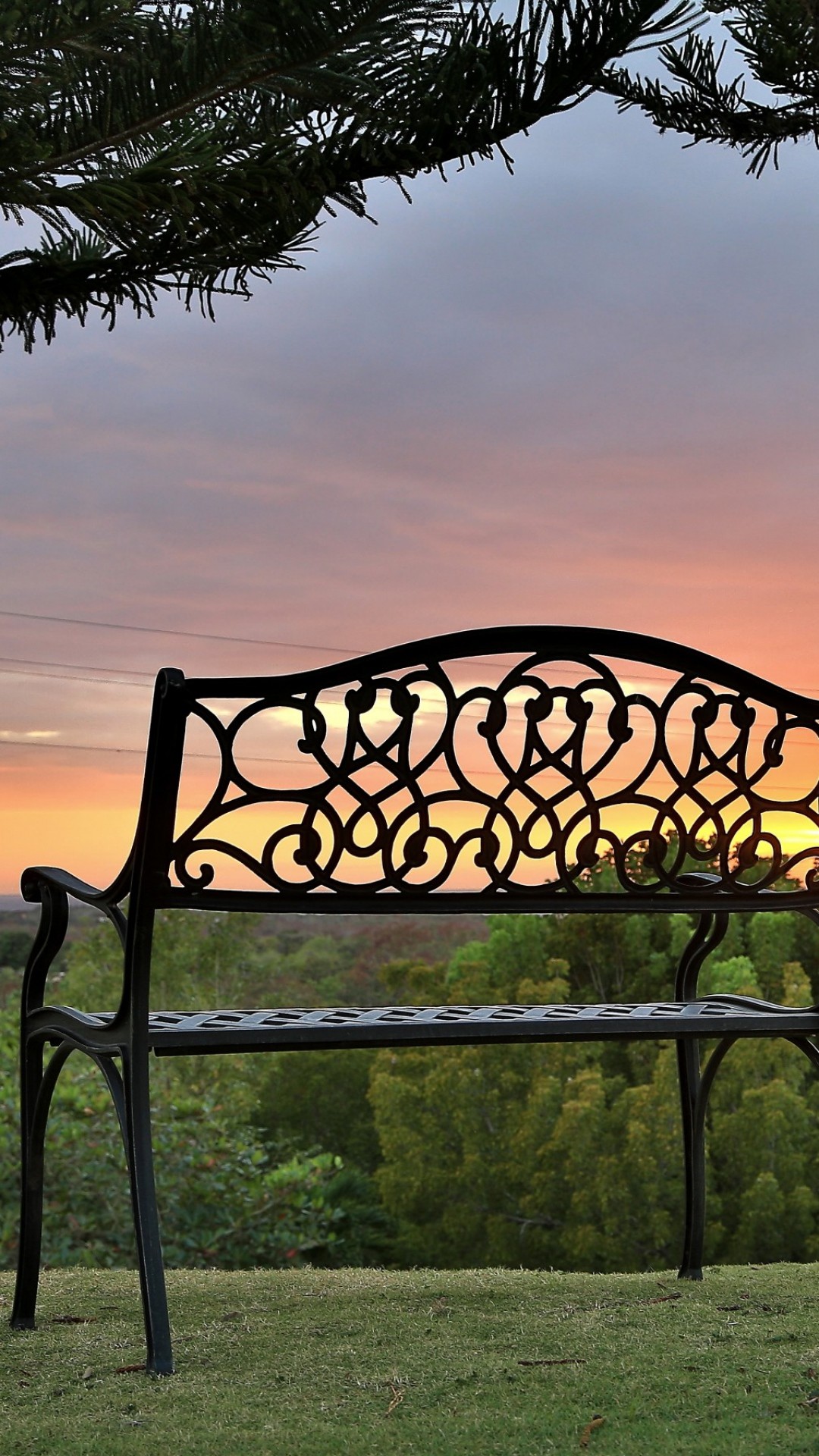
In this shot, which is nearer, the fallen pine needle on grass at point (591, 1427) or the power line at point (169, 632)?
the fallen pine needle on grass at point (591, 1427)

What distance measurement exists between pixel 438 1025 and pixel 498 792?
1.35ft

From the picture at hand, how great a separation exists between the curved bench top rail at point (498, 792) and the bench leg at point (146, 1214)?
0.28 metres

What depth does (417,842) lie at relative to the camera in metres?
2.19

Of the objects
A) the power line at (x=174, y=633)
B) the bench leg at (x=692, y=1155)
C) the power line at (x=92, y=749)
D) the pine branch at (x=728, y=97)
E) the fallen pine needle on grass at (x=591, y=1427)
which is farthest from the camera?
the power line at (x=174, y=633)

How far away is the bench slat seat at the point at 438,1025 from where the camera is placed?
6.59ft

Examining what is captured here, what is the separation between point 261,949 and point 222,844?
50.1 ft

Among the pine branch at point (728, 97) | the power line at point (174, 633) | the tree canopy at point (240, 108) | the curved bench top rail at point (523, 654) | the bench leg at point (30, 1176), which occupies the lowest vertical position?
the bench leg at point (30, 1176)

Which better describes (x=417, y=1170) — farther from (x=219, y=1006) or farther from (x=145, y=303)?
(x=145, y=303)

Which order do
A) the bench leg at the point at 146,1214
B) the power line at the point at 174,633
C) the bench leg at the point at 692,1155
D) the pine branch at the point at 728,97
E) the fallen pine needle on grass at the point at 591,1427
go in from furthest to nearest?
the power line at the point at 174,633
the pine branch at the point at 728,97
the bench leg at the point at 692,1155
the bench leg at the point at 146,1214
the fallen pine needle on grass at the point at 591,1427

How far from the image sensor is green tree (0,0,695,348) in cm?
212

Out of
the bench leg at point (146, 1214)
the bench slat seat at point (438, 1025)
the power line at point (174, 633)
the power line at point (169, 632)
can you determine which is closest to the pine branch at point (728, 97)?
the bench slat seat at point (438, 1025)

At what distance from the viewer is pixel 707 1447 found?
5.41 ft

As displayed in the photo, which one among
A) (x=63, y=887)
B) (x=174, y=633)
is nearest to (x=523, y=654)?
(x=63, y=887)

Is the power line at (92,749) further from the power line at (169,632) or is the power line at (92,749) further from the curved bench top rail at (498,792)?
the curved bench top rail at (498,792)
